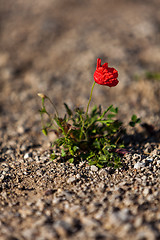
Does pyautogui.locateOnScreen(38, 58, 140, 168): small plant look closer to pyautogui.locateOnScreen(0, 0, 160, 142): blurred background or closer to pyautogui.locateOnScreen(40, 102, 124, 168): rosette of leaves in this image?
pyautogui.locateOnScreen(40, 102, 124, 168): rosette of leaves

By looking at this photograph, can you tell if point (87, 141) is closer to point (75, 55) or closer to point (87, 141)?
point (87, 141)

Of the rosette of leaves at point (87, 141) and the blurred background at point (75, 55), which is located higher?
the blurred background at point (75, 55)

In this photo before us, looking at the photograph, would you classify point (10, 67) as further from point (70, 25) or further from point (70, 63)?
point (70, 25)

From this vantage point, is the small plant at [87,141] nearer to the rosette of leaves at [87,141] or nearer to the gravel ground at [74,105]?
the rosette of leaves at [87,141]

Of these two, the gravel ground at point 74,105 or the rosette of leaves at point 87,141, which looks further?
the rosette of leaves at point 87,141

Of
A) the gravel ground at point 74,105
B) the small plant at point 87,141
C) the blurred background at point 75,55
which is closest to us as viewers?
the gravel ground at point 74,105

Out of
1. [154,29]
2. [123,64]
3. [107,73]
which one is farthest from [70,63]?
[107,73]

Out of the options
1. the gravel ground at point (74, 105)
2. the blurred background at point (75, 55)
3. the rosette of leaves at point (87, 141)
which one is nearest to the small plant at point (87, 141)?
the rosette of leaves at point (87, 141)
